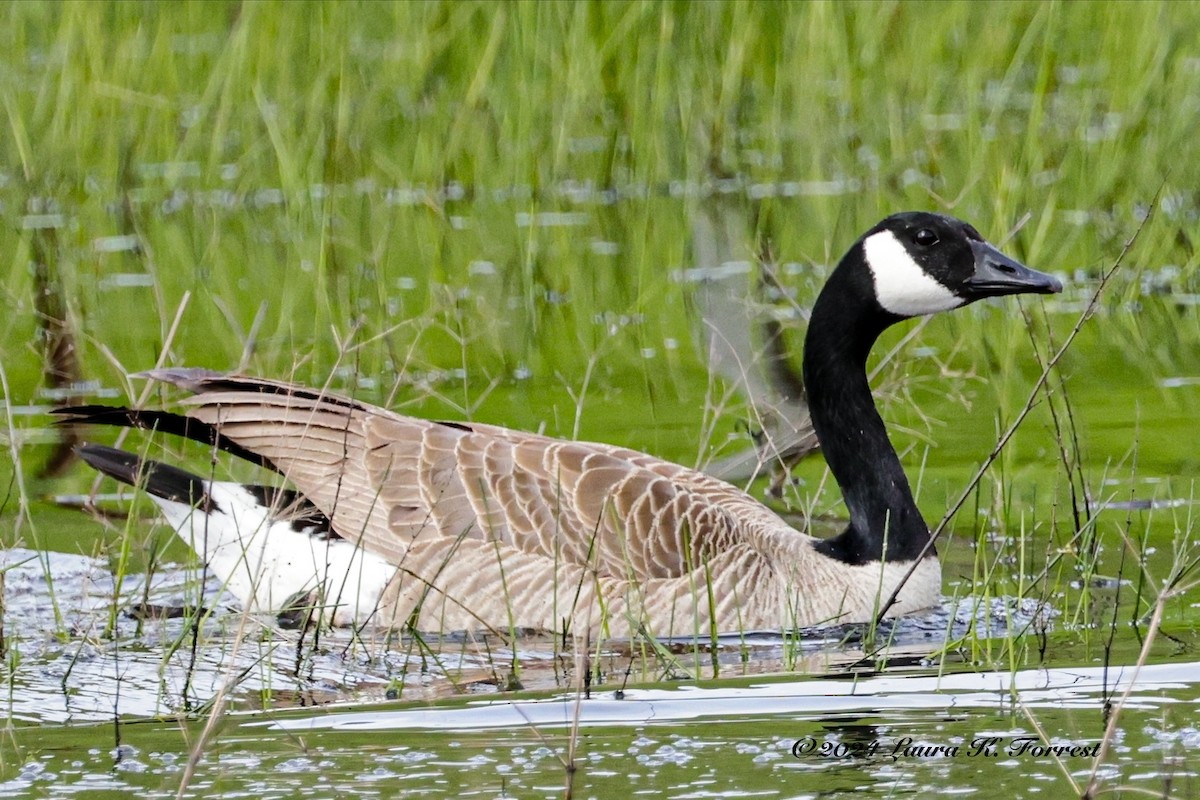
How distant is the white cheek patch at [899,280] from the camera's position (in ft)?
23.5

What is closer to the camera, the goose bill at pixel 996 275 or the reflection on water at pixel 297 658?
the reflection on water at pixel 297 658

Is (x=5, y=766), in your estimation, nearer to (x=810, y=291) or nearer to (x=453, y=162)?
(x=810, y=291)

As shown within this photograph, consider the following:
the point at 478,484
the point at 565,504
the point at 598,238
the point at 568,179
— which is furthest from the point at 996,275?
the point at 568,179

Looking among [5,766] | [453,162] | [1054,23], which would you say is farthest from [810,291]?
[5,766]

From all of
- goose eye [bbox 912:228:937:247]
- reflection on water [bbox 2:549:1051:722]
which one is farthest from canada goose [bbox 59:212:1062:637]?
reflection on water [bbox 2:549:1051:722]

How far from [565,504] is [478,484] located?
1.14ft

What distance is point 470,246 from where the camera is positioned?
11664 millimetres

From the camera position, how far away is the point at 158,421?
6.85m

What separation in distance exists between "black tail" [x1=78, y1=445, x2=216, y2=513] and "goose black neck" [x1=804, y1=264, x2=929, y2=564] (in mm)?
2222

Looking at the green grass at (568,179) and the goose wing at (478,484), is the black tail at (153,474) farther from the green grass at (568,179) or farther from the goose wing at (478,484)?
the green grass at (568,179)

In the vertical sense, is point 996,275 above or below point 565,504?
above

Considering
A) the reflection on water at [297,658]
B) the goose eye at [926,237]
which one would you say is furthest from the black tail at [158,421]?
the goose eye at [926,237]

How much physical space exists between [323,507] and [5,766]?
7.99ft

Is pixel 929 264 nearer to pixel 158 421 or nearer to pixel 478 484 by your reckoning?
pixel 478 484
